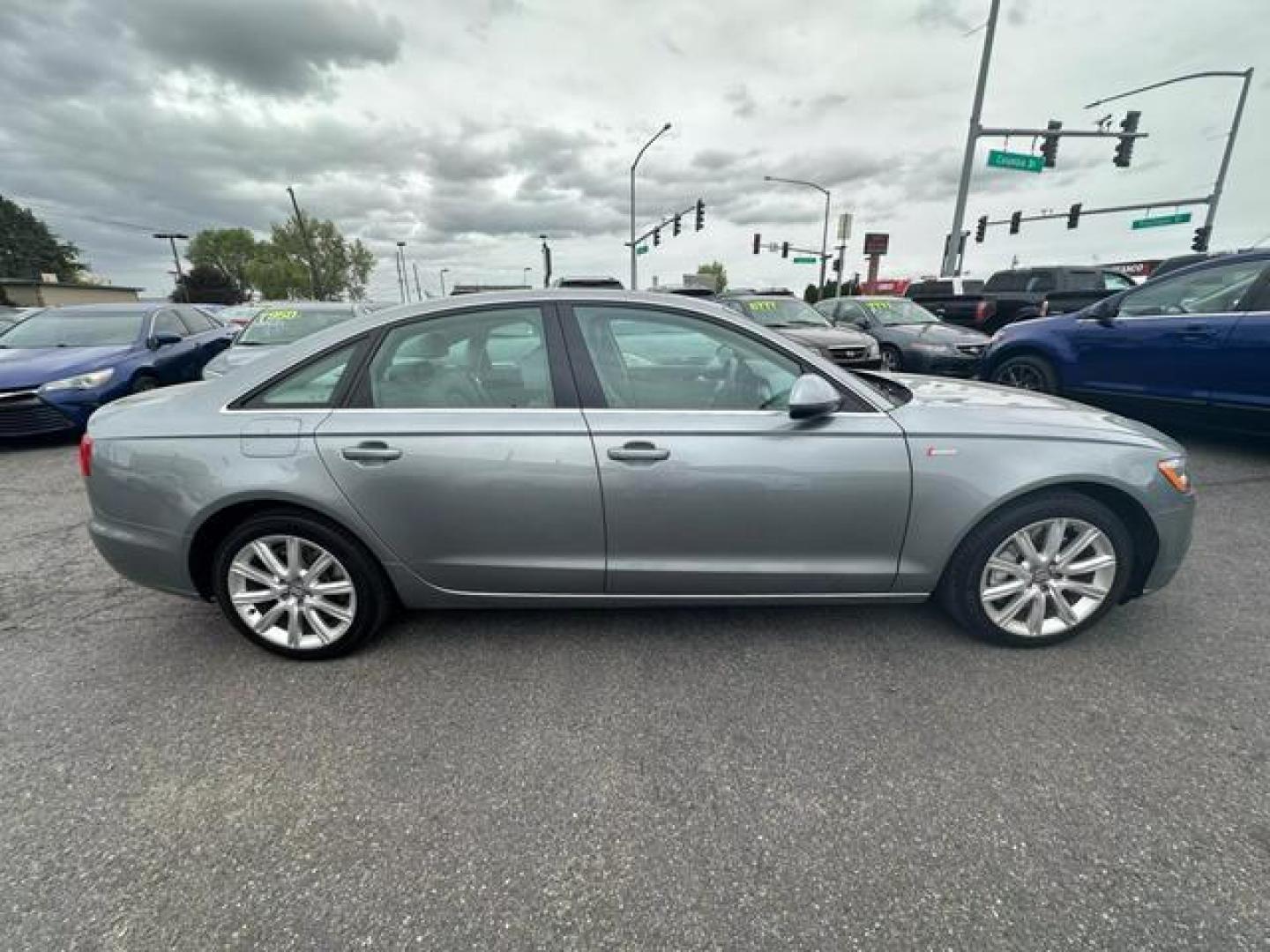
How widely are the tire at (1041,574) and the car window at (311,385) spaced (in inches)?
105

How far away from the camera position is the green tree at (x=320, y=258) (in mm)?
69750

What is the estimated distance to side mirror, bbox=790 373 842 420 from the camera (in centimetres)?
216

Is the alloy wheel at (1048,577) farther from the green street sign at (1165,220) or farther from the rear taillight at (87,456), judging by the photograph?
the green street sign at (1165,220)

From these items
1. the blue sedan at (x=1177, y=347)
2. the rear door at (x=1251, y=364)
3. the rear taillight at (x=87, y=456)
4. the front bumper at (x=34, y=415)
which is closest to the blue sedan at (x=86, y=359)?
the front bumper at (x=34, y=415)

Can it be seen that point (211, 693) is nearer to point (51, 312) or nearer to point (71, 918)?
point (71, 918)

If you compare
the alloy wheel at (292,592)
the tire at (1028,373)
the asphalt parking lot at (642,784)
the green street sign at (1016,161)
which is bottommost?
the asphalt parking lot at (642,784)

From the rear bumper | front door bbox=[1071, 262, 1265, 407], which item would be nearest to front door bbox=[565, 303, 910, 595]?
the rear bumper

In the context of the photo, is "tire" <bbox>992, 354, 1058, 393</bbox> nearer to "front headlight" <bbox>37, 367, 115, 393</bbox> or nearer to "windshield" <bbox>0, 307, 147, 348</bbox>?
"front headlight" <bbox>37, 367, 115, 393</bbox>

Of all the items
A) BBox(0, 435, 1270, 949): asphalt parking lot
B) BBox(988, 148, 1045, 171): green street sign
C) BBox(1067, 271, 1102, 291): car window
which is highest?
BBox(988, 148, 1045, 171): green street sign

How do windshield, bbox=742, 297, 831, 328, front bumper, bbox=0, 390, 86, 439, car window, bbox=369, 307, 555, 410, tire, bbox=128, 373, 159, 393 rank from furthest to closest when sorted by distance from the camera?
1. windshield, bbox=742, 297, 831, 328
2. tire, bbox=128, 373, 159, 393
3. front bumper, bbox=0, 390, 86, 439
4. car window, bbox=369, 307, 555, 410

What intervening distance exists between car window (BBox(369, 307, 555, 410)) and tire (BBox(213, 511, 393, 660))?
0.63 meters

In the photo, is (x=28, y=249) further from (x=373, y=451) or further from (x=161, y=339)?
(x=373, y=451)

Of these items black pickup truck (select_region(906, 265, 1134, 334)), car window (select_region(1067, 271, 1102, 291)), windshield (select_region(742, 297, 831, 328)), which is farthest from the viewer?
car window (select_region(1067, 271, 1102, 291))

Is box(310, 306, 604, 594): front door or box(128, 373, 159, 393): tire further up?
box(310, 306, 604, 594): front door
